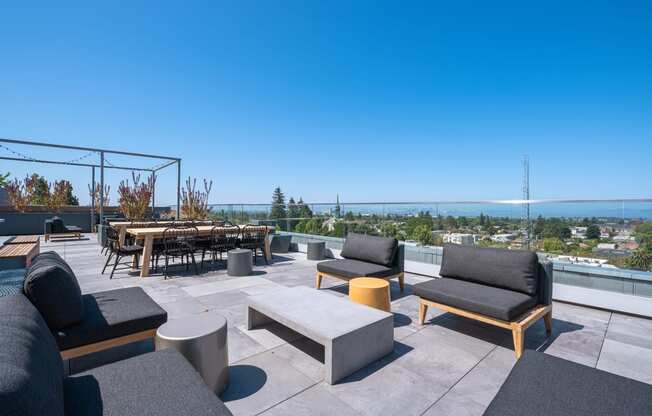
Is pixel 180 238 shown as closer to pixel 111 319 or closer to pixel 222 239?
pixel 222 239

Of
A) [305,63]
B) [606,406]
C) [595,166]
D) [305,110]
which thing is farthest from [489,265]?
[595,166]

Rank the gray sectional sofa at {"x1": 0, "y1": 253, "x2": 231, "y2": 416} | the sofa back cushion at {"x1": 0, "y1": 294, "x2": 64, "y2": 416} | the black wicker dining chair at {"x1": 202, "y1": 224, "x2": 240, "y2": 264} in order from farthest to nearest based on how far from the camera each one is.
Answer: the black wicker dining chair at {"x1": 202, "y1": 224, "x2": 240, "y2": 264} → the gray sectional sofa at {"x1": 0, "y1": 253, "x2": 231, "y2": 416} → the sofa back cushion at {"x1": 0, "y1": 294, "x2": 64, "y2": 416}

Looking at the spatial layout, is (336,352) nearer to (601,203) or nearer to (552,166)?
(601,203)

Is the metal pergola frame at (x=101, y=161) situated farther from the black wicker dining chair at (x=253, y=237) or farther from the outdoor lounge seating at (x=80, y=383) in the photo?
the outdoor lounge seating at (x=80, y=383)

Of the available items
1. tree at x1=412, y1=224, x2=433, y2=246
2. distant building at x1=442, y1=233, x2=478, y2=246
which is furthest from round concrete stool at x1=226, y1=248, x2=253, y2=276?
distant building at x1=442, y1=233, x2=478, y2=246

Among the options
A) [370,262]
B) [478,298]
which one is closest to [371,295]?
[478,298]

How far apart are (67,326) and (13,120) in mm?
11193

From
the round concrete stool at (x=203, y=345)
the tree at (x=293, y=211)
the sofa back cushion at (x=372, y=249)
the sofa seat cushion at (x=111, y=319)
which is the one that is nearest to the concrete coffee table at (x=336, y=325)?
the round concrete stool at (x=203, y=345)

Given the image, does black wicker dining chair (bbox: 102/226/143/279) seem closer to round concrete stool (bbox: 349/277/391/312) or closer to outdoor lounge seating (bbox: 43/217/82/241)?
round concrete stool (bbox: 349/277/391/312)

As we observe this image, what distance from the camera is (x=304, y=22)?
23.7 feet

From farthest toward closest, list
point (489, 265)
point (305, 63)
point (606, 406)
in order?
1. point (305, 63)
2. point (489, 265)
3. point (606, 406)

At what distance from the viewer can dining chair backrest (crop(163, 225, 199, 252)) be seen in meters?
5.34

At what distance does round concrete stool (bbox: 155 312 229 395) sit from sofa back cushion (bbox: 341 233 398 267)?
8.03 feet

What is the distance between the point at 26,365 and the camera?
92 cm
